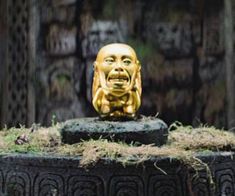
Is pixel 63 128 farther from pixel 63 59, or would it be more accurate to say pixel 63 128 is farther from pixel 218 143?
pixel 63 59

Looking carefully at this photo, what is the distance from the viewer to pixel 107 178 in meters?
2.79

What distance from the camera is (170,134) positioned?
3.49m

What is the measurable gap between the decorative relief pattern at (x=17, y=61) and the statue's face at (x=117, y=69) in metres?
2.85

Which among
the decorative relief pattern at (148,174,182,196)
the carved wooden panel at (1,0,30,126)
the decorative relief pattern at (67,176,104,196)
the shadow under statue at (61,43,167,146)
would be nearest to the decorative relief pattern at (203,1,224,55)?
the carved wooden panel at (1,0,30,126)

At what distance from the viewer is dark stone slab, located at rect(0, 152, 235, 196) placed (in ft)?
9.15

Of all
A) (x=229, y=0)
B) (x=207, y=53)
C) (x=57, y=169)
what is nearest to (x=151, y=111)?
(x=207, y=53)

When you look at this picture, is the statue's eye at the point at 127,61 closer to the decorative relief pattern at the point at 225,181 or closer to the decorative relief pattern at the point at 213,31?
the decorative relief pattern at the point at 225,181

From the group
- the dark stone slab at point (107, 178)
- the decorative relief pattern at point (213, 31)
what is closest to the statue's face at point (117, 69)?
the dark stone slab at point (107, 178)

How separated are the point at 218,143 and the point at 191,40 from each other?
3432 millimetres

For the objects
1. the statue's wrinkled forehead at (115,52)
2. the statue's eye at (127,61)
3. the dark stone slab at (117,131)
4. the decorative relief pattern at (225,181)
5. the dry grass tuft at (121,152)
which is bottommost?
the decorative relief pattern at (225,181)

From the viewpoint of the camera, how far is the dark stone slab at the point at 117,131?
3027 mm

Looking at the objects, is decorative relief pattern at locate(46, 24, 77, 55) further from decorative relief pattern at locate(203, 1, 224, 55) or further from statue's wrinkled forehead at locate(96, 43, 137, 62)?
statue's wrinkled forehead at locate(96, 43, 137, 62)

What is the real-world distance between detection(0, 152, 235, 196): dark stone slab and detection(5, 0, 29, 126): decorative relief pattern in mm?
3140

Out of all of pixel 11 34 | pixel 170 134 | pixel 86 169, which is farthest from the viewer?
pixel 11 34
